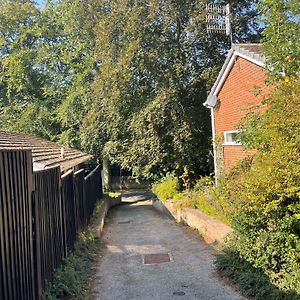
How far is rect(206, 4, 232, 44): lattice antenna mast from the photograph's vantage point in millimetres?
17094

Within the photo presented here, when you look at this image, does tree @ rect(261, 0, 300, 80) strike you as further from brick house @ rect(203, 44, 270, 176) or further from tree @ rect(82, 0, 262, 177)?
tree @ rect(82, 0, 262, 177)

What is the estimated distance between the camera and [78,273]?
20.8 ft

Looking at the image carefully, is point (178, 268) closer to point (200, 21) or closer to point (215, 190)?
point (215, 190)

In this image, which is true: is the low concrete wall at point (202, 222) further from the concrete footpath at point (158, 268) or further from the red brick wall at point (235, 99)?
the red brick wall at point (235, 99)

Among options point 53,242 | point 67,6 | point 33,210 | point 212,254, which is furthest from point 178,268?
point 67,6

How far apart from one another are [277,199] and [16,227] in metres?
3.78

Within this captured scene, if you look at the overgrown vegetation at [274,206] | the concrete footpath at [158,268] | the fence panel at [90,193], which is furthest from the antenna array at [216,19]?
the overgrown vegetation at [274,206]

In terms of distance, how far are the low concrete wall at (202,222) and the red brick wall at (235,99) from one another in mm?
1909

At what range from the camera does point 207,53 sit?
18.5 metres

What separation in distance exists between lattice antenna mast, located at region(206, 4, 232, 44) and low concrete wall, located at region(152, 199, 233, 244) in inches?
328

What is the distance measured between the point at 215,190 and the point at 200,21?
1031cm

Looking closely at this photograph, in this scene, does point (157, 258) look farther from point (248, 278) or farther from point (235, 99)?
point (235, 99)

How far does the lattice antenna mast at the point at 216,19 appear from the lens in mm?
17094

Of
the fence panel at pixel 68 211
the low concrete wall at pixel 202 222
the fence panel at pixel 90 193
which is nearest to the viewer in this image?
the fence panel at pixel 68 211
